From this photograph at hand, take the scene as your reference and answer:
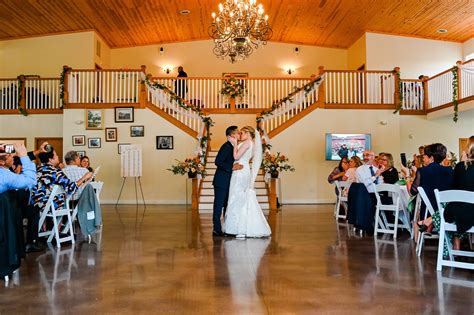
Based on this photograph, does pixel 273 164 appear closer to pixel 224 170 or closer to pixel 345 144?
pixel 345 144

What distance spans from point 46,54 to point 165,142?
5.30 meters

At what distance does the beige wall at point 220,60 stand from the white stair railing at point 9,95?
3.86m

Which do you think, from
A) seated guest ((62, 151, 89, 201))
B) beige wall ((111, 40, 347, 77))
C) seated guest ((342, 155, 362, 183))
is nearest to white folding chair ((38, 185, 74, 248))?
seated guest ((62, 151, 89, 201))

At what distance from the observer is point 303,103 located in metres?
12.5

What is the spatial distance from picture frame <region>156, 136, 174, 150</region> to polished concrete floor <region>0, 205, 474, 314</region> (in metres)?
6.47

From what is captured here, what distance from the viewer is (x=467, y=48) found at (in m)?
14.6

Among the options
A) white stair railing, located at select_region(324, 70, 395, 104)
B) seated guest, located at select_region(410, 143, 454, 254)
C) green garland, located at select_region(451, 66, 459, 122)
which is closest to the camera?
seated guest, located at select_region(410, 143, 454, 254)

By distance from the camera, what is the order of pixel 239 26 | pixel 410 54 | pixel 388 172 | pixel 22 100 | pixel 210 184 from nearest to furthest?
pixel 388 172 → pixel 239 26 → pixel 210 184 → pixel 22 100 → pixel 410 54

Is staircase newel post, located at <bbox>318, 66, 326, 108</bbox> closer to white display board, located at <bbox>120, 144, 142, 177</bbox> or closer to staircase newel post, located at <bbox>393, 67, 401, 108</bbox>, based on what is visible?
staircase newel post, located at <bbox>393, 67, 401, 108</bbox>

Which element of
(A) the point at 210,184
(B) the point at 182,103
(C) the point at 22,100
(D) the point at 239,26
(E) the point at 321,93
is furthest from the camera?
(C) the point at 22,100

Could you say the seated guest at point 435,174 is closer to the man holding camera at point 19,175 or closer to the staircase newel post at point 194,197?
the man holding camera at point 19,175

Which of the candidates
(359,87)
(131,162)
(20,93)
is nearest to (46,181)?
(131,162)

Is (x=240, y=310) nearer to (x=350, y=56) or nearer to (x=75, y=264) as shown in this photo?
(x=75, y=264)

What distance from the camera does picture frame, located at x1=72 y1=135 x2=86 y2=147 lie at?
12.4 metres
